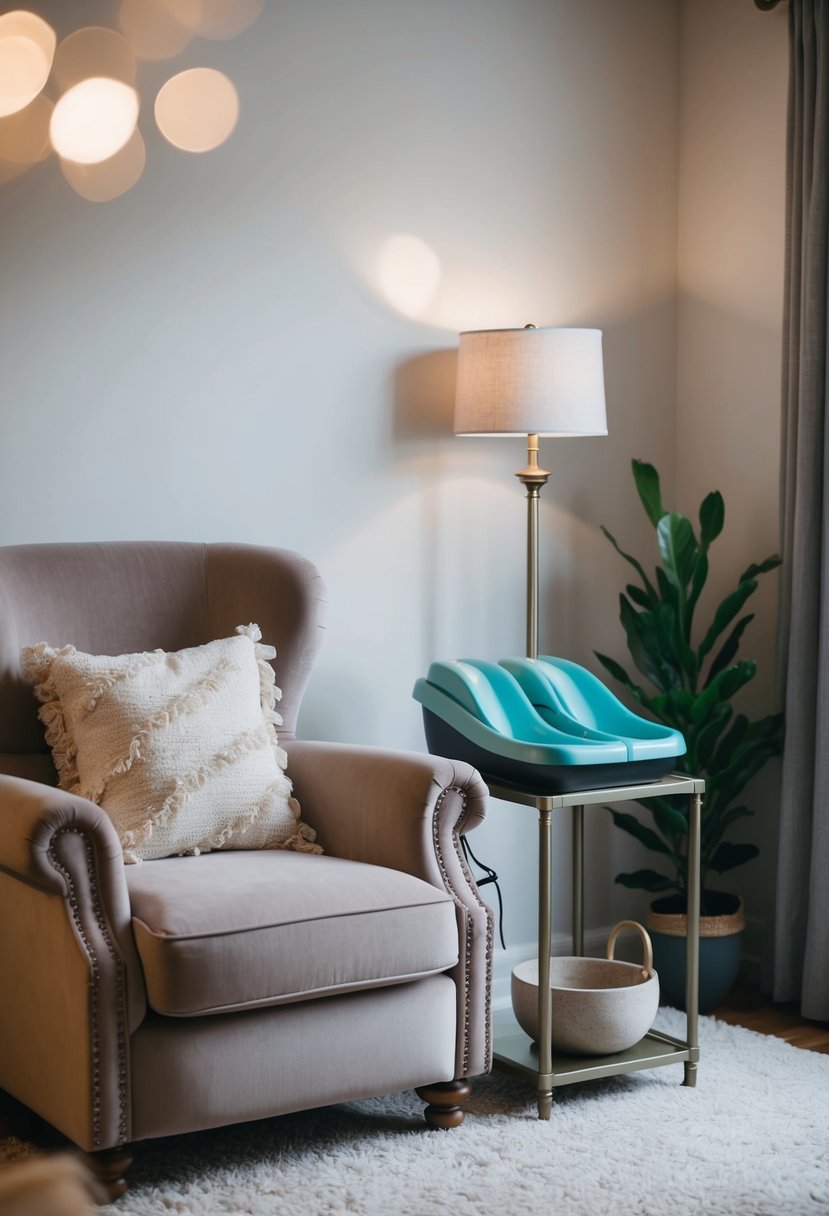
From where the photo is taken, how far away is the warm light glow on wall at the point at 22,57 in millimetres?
2811

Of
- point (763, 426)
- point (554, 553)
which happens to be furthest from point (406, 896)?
point (763, 426)

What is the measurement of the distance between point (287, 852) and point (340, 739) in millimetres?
665

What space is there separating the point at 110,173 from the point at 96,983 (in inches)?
67.5

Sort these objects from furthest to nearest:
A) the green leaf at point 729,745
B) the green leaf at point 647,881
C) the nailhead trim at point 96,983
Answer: the green leaf at point 647,881, the green leaf at point 729,745, the nailhead trim at point 96,983

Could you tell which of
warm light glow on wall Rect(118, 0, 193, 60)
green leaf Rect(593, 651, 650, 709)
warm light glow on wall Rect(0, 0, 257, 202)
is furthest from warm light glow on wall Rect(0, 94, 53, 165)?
green leaf Rect(593, 651, 650, 709)

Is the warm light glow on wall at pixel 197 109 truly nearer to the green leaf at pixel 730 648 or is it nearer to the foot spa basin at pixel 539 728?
the foot spa basin at pixel 539 728

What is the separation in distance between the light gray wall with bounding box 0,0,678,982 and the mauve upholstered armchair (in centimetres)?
37

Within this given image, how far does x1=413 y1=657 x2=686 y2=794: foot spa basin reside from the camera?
272 cm

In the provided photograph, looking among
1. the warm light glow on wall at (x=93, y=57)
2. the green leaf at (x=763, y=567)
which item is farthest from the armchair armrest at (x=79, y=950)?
the green leaf at (x=763, y=567)

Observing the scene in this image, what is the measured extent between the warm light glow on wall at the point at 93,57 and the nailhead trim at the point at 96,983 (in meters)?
1.63

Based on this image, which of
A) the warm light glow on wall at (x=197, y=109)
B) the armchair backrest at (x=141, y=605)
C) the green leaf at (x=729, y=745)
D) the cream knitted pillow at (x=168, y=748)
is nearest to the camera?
the cream knitted pillow at (x=168, y=748)

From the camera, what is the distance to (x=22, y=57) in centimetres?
283

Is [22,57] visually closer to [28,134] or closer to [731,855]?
[28,134]

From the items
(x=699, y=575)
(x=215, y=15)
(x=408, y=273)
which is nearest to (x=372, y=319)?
(x=408, y=273)
